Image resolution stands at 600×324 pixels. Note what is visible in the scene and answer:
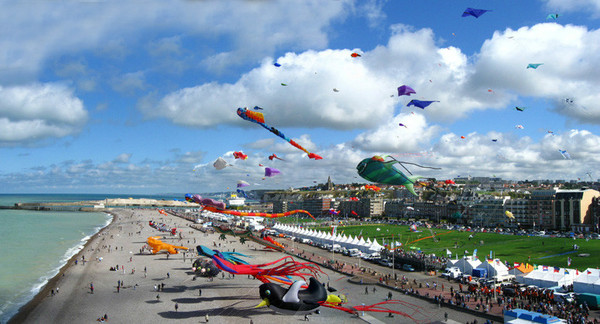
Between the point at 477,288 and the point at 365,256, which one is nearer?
the point at 477,288

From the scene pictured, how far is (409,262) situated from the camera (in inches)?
1652

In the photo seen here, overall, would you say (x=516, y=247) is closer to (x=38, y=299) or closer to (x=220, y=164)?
(x=220, y=164)

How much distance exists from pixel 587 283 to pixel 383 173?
68.4 feet

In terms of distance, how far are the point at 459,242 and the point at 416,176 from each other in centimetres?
5109

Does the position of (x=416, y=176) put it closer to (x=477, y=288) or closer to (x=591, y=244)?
(x=477, y=288)

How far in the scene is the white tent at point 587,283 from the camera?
92.9 feet

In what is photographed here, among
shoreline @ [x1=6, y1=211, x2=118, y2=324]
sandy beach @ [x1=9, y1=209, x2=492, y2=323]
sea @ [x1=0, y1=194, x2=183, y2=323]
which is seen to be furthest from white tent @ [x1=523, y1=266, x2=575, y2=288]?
sea @ [x1=0, y1=194, x2=183, y2=323]

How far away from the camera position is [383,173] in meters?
18.4

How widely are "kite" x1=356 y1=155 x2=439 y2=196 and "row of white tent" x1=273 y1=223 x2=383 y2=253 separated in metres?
32.7

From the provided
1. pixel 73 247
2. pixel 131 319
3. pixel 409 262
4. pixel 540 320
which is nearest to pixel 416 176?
pixel 540 320

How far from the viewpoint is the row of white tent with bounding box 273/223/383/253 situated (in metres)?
50.4

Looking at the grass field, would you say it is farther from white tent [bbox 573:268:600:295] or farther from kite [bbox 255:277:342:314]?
kite [bbox 255:277:342:314]

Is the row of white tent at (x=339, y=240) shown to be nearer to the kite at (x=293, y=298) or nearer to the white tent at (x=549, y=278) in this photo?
the white tent at (x=549, y=278)

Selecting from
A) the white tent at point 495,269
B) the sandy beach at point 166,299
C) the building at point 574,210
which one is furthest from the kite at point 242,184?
the building at point 574,210
